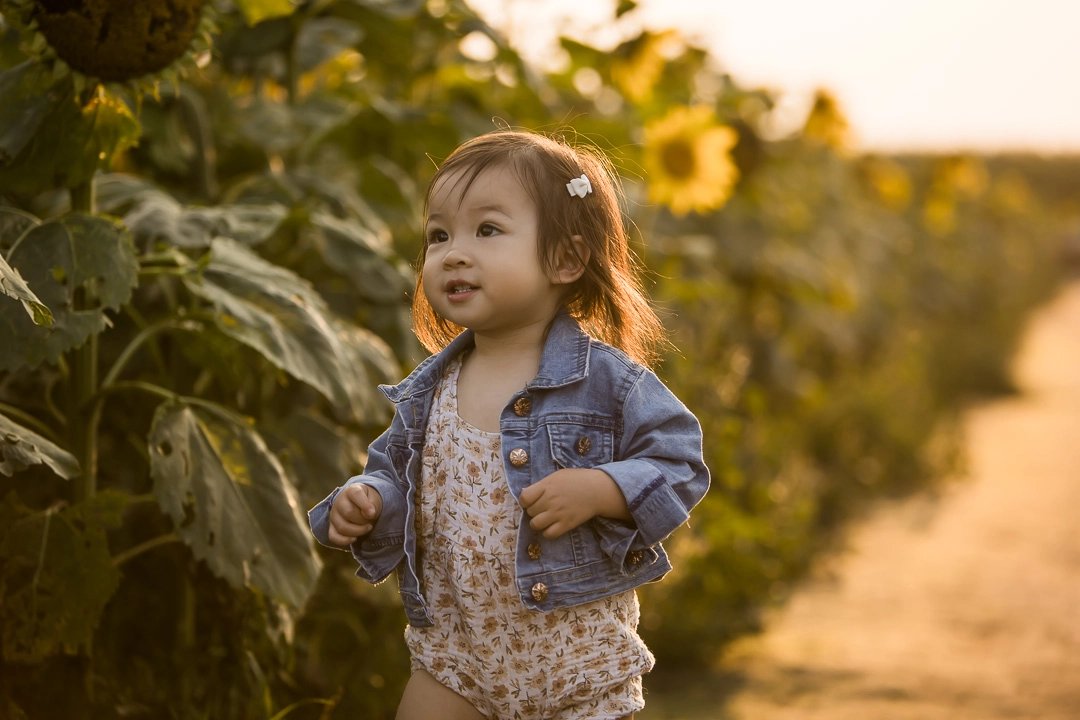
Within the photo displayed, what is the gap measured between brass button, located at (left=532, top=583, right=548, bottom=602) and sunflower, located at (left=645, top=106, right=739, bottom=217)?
294 centimetres

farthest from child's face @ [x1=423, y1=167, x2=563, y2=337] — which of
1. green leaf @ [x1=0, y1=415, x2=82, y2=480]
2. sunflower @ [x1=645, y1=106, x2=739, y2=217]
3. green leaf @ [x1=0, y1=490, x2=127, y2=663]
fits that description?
sunflower @ [x1=645, y1=106, x2=739, y2=217]

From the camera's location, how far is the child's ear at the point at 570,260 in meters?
1.53

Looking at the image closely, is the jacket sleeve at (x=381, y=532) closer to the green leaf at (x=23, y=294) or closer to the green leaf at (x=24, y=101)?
the green leaf at (x=23, y=294)

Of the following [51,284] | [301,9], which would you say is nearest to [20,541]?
[51,284]

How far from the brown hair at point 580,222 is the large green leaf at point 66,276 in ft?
1.53

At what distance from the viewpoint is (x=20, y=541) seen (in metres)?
1.79

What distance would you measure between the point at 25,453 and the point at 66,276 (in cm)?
33

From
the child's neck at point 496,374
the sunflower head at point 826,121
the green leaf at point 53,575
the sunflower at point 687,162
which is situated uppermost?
the sunflower head at point 826,121

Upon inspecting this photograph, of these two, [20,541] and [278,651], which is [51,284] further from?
[278,651]

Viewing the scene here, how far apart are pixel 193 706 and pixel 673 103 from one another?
133 inches

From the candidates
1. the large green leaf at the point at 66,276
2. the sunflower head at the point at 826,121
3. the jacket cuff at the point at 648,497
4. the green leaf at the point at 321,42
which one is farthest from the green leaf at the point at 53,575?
the sunflower head at the point at 826,121

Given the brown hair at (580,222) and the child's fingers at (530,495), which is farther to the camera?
the brown hair at (580,222)

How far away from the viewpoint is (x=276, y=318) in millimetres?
1887

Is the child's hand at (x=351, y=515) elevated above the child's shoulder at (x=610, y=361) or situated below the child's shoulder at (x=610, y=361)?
below
